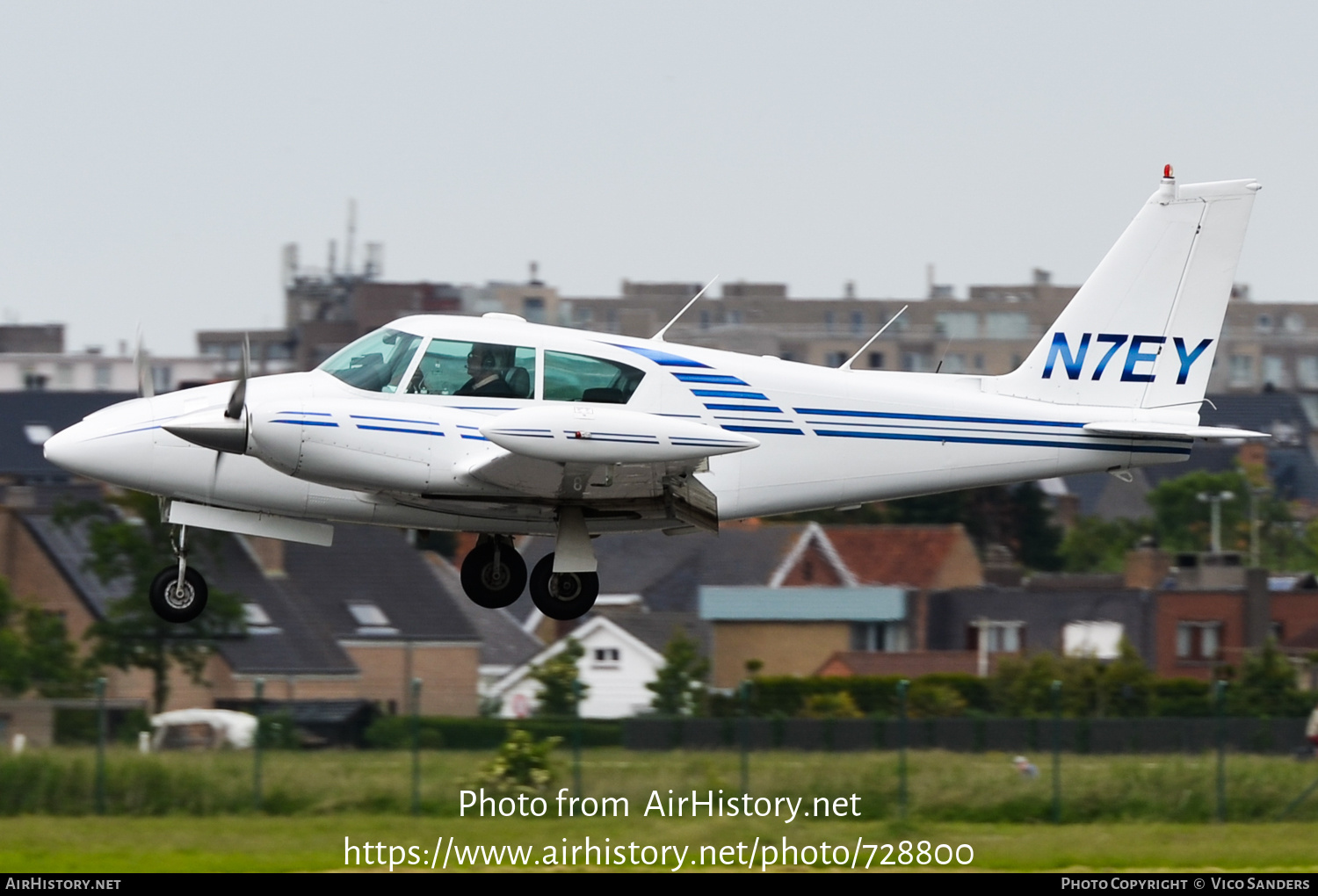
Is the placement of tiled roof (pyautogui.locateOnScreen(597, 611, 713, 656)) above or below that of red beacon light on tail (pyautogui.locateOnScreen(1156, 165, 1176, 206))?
below

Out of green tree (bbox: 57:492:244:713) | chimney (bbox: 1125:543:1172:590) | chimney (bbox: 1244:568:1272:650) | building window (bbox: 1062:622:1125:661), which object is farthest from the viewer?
chimney (bbox: 1125:543:1172:590)

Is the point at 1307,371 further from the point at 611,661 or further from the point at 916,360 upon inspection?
the point at 611,661

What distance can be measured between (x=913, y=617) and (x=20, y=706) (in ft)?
116

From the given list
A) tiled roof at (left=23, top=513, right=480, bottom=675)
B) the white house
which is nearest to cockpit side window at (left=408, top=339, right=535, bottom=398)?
tiled roof at (left=23, top=513, right=480, bottom=675)

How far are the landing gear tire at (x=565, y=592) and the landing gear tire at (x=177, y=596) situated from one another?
2.91 meters

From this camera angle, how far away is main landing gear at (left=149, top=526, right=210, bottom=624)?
15594 millimetres

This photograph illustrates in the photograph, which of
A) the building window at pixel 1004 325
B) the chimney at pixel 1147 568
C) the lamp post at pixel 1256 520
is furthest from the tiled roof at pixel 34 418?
the building window at pixel 1004 325

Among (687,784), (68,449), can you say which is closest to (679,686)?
(687,784)

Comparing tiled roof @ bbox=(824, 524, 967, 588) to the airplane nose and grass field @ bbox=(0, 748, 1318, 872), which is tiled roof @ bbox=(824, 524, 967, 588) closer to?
grass field @ bbox=(0, 748, 1318, 872)

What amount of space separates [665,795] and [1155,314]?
349 inches

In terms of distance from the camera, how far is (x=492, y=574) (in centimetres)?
1642

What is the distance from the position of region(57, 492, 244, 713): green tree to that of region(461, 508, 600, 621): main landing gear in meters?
25.8

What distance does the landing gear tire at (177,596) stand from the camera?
15594 mm

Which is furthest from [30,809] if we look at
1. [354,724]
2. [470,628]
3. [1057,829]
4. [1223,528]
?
[1223,528]
